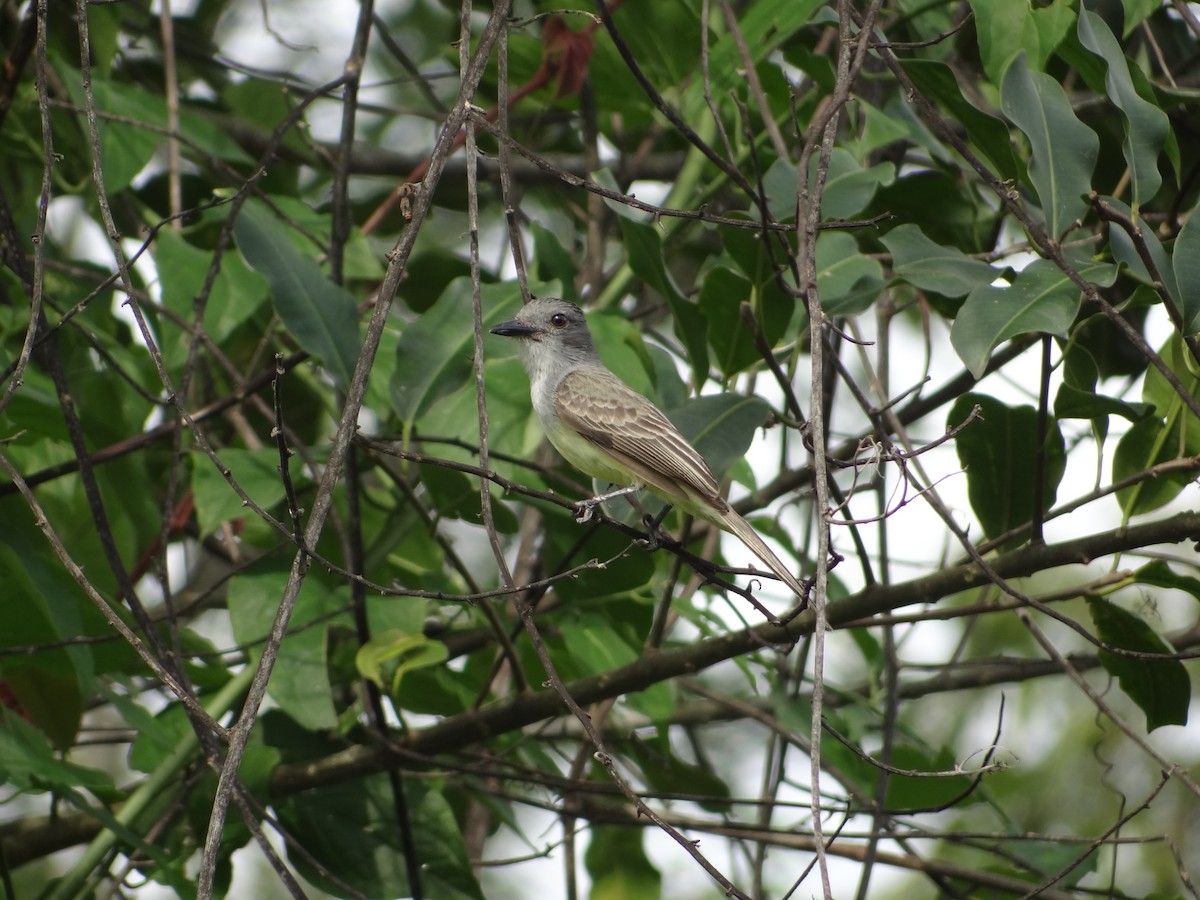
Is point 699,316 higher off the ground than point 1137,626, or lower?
higher

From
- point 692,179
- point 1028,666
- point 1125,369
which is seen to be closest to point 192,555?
point 692,179

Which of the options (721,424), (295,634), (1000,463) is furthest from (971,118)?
(295,634)

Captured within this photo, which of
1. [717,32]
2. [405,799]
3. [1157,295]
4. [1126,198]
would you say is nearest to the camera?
[1157,295]

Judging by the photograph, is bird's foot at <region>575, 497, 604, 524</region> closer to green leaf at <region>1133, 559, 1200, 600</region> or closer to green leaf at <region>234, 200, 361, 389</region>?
green leaf at <region>234, 200, 361, 389</region>

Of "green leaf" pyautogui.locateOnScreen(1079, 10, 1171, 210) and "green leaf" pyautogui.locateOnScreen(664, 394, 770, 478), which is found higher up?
"green leaf" pyautogui.locateOnScreen(1079, 10, 1171, 210)

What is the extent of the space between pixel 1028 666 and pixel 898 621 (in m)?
1.71

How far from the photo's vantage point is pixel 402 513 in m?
4.30

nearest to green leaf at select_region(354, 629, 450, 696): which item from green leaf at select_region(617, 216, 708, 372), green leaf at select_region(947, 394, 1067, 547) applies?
green leaf at select_region(617, 216, 708, 372)

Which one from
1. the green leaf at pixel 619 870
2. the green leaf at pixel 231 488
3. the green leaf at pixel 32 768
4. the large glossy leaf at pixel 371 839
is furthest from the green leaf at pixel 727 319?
the green leaf at pixel 32 768

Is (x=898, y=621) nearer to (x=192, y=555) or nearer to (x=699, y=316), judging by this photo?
(x=699, y=316)

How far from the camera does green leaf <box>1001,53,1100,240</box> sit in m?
3.46

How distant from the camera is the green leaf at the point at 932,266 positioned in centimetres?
356

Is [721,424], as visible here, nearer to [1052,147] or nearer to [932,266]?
[932,266]

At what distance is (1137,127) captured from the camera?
11.3ft
